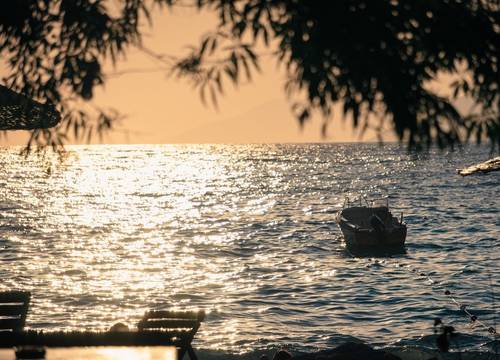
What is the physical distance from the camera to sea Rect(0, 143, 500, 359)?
82.3 ft

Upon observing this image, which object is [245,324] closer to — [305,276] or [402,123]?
[305,276]

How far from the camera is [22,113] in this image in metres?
9.89

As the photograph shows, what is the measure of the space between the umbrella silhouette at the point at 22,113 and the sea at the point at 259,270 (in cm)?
40

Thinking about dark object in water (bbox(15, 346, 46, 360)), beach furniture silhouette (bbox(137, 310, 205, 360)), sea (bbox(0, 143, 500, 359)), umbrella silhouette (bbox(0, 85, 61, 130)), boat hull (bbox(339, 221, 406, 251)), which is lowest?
sea (bbox(0, 143, 500, 359))

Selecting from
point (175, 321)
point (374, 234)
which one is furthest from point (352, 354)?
point (374, 234)

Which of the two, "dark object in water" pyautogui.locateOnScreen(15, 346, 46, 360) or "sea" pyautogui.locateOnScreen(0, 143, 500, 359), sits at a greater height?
"dark object in water" pyautogui.locateOnScreen(15, 346, 46, 360)

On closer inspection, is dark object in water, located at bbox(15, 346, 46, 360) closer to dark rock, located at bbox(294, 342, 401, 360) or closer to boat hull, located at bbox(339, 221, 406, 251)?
dark rock, located at bbox(294, 342, 401, 360)

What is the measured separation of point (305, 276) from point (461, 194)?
5880cm

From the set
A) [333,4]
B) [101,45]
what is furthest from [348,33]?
[101,45]

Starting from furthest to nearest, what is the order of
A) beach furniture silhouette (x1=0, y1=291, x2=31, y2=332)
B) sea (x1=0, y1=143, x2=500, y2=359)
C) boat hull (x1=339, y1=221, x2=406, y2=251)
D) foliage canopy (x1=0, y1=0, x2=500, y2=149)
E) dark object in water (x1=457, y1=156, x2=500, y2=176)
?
1. boat hull (x1=339, y1=221, x2=406, y2=251)
2. sea (x1=0, y1=143, x2=500, y2=359)
3. beach furniture silhouette (x1=0, y1=291, x2=31, y2=332)
4. dark object in water (x1=457, y1=156, x2=500, y2=176)
5. foliage canopy (x1=0, y1=0, x2=500, y2=149)

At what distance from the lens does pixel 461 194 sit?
92.2 meters

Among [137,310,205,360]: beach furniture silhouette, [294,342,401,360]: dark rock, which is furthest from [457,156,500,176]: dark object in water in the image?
[137,310,205,360]: beach furniture silhouette

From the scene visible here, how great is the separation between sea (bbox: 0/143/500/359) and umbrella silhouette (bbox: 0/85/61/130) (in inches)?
15.9

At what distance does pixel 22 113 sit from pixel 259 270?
99.9 ft
